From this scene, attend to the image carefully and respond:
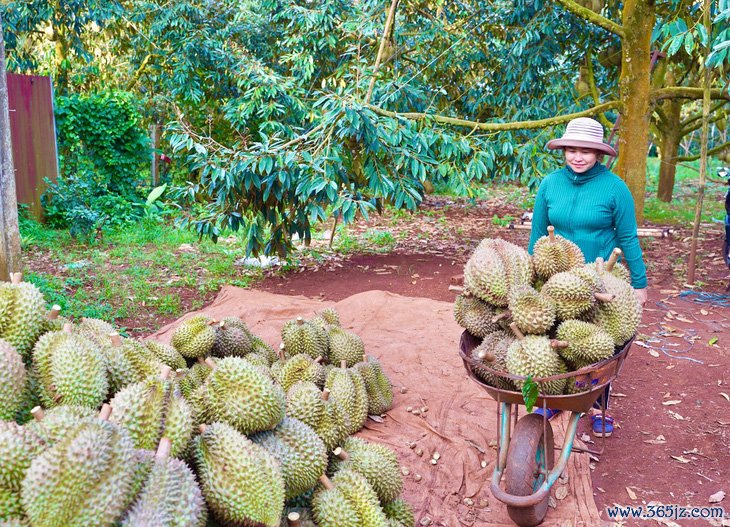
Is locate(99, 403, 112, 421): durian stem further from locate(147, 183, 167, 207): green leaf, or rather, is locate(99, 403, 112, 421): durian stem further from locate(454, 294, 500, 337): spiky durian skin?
locate(147, 183, 167, 207): green leaf

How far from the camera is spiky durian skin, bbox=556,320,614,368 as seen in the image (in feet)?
9.04

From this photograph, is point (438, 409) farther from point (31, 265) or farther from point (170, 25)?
point (170, 25)

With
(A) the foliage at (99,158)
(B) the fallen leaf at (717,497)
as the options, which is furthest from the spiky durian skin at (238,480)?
(A) the foliage at (99,158)

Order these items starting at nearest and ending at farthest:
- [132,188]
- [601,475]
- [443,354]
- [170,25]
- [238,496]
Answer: [238,496] → [601,475] → [443,354] → [170,25] → [132,188]

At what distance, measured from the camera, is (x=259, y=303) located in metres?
6.36

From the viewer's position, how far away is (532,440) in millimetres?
3012

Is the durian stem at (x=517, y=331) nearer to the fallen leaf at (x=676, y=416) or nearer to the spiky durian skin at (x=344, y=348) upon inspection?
the spiky durian skin at (x=344, y=348)

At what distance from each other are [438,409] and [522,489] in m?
1.46

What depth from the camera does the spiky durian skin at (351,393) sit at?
12.1 feet

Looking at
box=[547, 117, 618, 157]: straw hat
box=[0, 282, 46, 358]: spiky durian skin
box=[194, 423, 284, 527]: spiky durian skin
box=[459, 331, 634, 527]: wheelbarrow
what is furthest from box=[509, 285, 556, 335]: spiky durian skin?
box=[0, 282, 46, 358]: spiky durian skin

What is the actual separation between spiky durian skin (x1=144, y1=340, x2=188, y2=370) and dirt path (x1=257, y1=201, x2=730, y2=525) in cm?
240

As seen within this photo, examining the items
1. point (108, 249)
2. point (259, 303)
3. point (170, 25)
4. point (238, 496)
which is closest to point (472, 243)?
point (259, 303)

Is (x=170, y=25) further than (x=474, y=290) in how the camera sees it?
Yes

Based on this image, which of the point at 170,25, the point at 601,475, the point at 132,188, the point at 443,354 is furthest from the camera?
the point at 132,188
